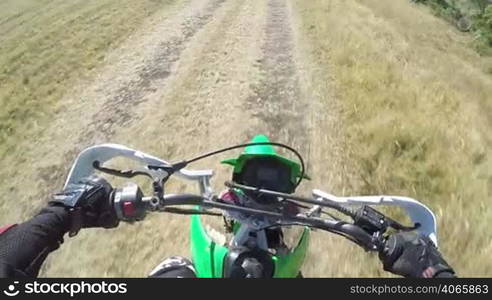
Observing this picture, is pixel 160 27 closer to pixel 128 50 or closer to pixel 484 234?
pixel 128 50

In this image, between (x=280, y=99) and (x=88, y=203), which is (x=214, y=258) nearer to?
(x=88, y=203)

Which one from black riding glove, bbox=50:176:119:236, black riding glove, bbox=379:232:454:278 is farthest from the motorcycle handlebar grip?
black riding glove, bbox=379:232:454:278

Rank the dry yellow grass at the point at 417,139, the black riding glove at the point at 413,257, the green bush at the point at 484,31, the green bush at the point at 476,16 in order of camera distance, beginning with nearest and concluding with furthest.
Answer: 1. the black riding glove at the point at 413,257
2. the dry yellow grass at the point at 417,139
3. the green bush at the point at 484,31
4. the green bush at the point at 476,16

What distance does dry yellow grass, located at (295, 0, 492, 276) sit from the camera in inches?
249

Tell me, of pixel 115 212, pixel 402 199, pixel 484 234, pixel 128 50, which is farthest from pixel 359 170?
pixel 128 50

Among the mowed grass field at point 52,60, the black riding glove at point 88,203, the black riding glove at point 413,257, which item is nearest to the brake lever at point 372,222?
the black riding glove at point 413,257

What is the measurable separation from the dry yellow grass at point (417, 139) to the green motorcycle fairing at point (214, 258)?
205cm

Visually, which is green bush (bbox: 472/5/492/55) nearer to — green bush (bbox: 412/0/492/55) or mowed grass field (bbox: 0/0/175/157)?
green bush (bbox: 412/0/492/55)

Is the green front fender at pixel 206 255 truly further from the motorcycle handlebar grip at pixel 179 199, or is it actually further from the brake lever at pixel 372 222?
the brake lever at pixel 372 222

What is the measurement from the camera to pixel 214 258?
388 cm

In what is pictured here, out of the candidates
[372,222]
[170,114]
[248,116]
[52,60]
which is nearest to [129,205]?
[372,222]

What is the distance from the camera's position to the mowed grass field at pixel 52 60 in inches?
452

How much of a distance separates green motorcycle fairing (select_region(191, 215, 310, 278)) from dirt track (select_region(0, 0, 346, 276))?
7.41ft

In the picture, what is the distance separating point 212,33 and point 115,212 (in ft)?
49.0
